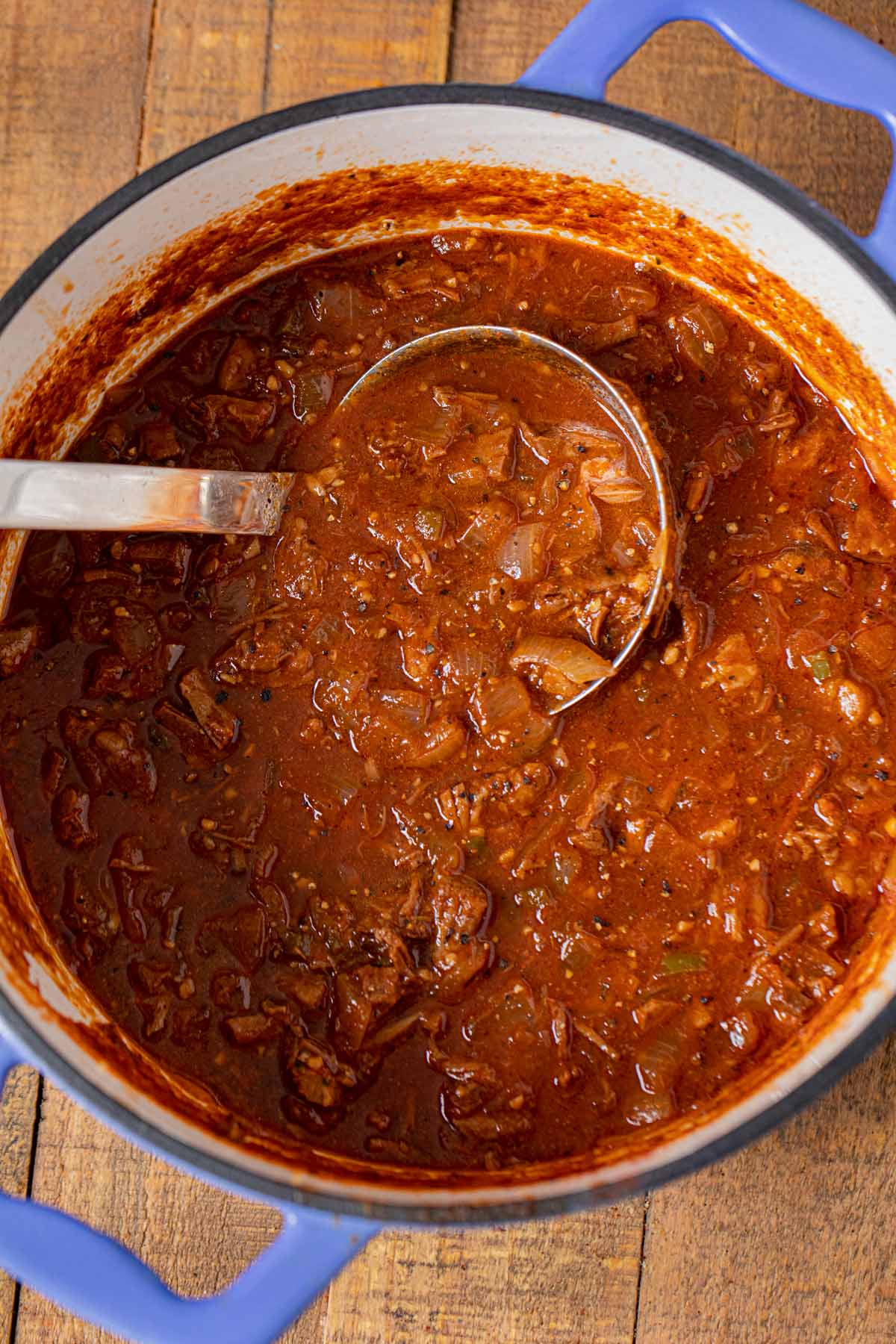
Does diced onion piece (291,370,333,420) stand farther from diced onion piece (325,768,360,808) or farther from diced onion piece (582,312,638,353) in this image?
diced onion piece (325,768,360,808)

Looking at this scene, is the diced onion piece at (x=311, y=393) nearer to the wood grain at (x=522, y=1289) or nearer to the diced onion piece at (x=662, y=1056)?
the diced onion piece at (x=662, y=1056)

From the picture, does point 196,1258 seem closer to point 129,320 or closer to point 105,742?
point 105,742

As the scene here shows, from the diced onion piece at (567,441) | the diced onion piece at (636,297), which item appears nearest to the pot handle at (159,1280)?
the diced onion piece at (567,441)

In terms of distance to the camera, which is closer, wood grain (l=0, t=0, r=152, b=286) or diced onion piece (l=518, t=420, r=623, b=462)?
diced onion piece (l=518, t=420, r=623, b=462)

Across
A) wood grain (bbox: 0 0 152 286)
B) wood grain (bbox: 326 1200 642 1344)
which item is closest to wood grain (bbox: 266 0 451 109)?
wood grain (bbox: 0 0 152 286)

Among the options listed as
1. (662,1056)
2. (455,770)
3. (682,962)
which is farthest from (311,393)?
(662,1056)

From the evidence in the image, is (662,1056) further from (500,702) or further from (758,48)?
(758,48)

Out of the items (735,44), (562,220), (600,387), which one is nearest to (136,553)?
(600,387)
